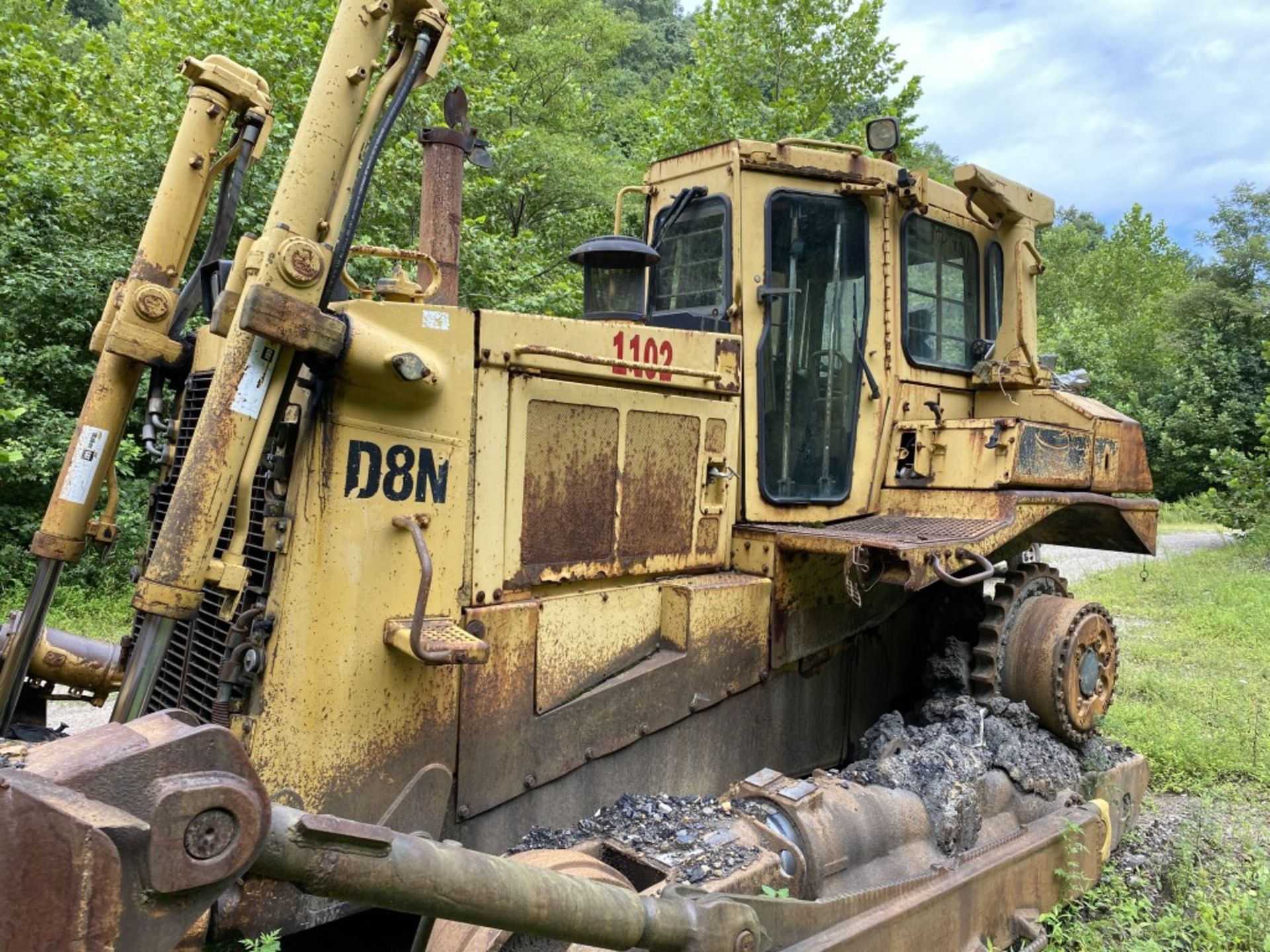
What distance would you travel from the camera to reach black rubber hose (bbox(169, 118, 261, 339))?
2.93 meters

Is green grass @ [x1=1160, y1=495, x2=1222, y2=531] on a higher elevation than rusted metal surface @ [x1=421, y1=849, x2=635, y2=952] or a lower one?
higher

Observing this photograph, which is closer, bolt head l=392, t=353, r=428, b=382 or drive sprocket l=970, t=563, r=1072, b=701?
bolt head l=392, t=353, r=428, b=382

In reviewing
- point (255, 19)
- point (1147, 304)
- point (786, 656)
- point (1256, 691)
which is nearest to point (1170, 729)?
point (1256, 691)

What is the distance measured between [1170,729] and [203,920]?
5815 mm

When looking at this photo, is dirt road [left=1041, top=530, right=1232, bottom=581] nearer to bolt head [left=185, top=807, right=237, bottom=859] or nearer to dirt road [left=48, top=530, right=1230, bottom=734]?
dirt road [left=48, top=530, right=1230, bottom=734]

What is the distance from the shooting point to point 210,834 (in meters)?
1.47

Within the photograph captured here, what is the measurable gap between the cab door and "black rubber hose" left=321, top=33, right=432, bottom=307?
1.60 m

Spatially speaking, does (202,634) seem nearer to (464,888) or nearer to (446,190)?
(464,888)

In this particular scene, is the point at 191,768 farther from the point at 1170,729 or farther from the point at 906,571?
the point at 1170,729

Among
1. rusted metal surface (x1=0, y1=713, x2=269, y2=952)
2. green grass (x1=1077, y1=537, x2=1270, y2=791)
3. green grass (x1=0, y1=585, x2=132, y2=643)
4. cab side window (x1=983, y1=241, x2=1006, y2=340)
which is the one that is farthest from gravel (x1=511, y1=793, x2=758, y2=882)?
green grass (x1=0, y1=585, x2=132, y2=643)

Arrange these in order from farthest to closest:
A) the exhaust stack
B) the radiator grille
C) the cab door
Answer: the cab door < the exhaust stack < the radiator grille

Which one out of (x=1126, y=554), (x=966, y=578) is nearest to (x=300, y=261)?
(x=966, y=578)

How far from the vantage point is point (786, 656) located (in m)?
3.81

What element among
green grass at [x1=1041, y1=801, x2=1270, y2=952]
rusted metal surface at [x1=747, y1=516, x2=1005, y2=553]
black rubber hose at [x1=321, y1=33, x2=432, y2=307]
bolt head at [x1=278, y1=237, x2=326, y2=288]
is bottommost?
green grass at [x1=1041, y1=801, x2=1270, y2=952]
